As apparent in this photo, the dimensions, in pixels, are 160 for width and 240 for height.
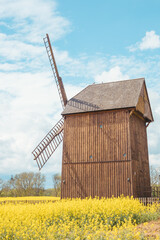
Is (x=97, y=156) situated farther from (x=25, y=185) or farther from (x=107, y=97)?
(x=25, y=185)

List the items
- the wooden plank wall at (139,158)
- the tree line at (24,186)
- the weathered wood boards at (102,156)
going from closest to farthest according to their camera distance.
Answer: the weathered wood boards at (102,156), the wooden plank wall at (139,158), the tree line at (24,186)

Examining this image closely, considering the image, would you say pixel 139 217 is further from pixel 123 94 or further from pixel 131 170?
pixel 123 94

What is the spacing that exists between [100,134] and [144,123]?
6.07m

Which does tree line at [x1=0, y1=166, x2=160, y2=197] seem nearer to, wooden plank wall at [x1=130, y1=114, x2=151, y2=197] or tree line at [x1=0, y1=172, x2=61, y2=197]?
tree line at [x1=0, y1=172, x2=61, y2=197]

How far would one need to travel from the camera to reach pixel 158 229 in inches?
417

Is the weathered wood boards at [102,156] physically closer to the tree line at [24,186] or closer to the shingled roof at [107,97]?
the shingled roof at [107,97]

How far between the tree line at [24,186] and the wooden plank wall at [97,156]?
1032 inches

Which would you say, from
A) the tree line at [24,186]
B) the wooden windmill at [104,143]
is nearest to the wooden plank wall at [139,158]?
the wooden windmill at [104,143]

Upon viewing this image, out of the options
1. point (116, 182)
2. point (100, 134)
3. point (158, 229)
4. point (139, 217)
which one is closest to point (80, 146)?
point (100, 134)

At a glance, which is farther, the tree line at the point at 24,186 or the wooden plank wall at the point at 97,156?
the tree line at the point at 24,186

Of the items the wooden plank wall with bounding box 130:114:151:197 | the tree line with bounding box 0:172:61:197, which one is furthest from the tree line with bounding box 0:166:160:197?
the wooden plank wall with bounding box 130:114:151:197

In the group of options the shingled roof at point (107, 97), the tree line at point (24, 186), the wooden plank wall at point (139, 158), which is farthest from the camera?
the tree line at point (24, 186)

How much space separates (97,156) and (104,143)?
1123 millimetres

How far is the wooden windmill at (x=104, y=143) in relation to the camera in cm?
2045
